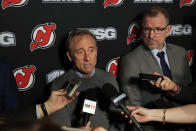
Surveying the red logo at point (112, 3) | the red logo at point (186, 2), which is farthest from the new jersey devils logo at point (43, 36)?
the red logo at point (186, 2)

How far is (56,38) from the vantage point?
2043 mm

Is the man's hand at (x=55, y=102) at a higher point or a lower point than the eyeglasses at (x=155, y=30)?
lower

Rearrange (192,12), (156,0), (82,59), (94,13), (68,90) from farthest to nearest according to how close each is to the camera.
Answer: (192,12), (156,0), (94,13), (82,59), (68,90)

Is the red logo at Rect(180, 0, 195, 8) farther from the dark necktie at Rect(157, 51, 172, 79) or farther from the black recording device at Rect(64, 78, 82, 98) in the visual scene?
the black recording device at Rect(64, 78, 82, 98)

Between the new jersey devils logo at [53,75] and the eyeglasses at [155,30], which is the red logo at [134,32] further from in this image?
the new jersey devils logo at [53,75]

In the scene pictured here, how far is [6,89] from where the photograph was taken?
173 centimetres

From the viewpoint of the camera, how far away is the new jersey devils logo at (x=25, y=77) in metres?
2.00

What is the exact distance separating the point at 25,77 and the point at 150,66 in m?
1.08

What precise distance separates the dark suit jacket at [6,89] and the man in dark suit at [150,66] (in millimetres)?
921

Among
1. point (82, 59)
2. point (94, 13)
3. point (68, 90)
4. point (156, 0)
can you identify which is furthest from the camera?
point (156, 0)

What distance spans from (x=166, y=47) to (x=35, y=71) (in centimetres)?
122

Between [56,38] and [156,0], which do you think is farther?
[156,0]

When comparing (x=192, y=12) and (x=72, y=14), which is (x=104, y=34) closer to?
(x=72, y=14)

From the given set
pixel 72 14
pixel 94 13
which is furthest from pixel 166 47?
pixel 72 14
